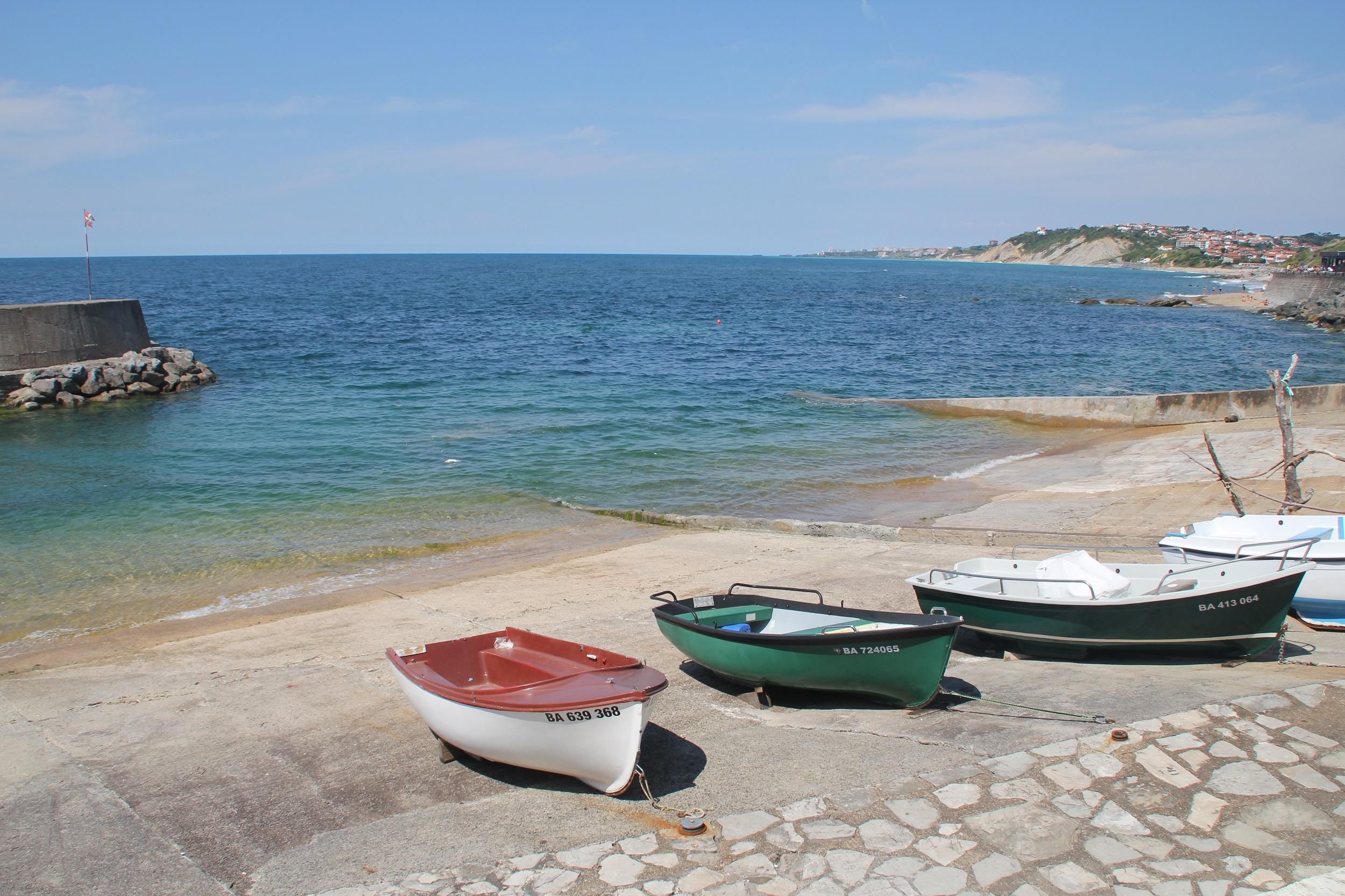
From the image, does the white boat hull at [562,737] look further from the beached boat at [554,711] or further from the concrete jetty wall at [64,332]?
the concrete jetty wall at [64,332]

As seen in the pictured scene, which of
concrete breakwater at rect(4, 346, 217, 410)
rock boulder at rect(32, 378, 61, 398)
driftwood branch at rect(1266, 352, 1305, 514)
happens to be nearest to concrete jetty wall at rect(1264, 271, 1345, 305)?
driftwood branch at rect(1266, 352, 1305, 514)

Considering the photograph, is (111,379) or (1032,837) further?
(111,379)

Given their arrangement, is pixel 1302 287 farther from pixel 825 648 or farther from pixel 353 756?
pixel 353 756

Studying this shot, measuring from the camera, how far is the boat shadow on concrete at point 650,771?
6359mm

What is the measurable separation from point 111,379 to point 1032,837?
3365 cm

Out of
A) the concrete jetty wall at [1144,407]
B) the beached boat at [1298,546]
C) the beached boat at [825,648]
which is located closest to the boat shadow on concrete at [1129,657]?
the beached boat at [1298,546]

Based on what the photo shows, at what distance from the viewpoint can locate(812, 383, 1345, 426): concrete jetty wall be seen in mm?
24969

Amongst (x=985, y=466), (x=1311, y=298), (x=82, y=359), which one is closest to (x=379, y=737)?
(x=985, y=466)

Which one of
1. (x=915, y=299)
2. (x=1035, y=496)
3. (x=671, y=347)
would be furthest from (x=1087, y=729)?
(x=915, y=299)

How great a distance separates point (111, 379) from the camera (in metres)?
31.1

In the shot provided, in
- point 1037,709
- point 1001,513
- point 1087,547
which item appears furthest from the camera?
point 1001,513

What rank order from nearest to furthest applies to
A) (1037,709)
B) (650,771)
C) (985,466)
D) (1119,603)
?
1. (650,771)
2. (1037,709)
3. (1119,603)
4. (985,466)

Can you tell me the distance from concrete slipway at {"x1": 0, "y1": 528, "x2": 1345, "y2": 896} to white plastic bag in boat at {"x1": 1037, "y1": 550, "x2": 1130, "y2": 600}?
28.5 inches

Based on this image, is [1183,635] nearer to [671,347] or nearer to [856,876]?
[856,876]
